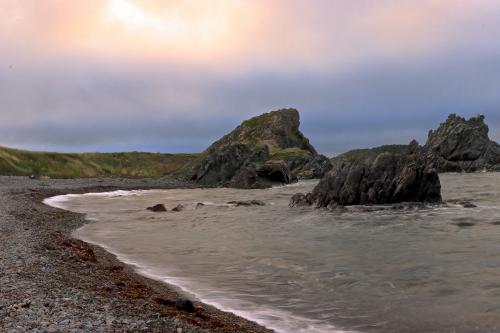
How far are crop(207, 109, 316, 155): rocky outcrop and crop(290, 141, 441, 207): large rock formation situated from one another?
10999 cm

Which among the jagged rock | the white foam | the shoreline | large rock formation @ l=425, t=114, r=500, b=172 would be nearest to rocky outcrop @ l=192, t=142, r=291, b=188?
the jagged rock

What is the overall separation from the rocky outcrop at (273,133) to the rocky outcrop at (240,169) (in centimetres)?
5068

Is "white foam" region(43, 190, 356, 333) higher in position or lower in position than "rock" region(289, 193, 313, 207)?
lower

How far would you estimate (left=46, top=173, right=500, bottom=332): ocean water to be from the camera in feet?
38.7

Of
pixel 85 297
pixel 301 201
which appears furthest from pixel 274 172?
pixel 85 297

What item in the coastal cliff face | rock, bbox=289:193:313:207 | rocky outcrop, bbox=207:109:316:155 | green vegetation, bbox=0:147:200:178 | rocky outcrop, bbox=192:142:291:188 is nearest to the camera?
rock, bbox=289:193:313:207

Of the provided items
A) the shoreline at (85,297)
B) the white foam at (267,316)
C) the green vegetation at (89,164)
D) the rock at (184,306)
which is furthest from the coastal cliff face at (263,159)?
the rock at (184,306)

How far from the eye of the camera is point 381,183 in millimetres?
41688

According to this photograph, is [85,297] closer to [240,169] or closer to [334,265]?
[334,265]

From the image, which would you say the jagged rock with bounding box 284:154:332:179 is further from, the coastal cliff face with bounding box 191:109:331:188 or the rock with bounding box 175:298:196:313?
the rock with bounding box 175:298:196:313

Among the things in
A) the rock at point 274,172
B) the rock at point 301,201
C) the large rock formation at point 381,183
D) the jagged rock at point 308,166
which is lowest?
the rock at point 301,201

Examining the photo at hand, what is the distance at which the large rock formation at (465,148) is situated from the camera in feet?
387

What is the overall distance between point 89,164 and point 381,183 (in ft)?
405

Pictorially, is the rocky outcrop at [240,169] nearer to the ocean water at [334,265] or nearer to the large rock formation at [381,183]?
the large rock formation at [381,183]
